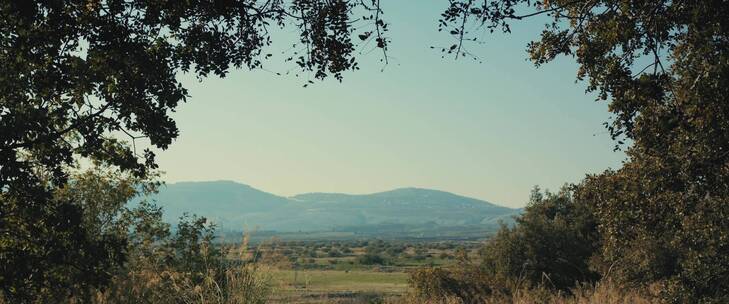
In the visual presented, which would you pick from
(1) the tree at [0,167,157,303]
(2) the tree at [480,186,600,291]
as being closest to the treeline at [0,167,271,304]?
(1) the tree at [0,167,157,303]

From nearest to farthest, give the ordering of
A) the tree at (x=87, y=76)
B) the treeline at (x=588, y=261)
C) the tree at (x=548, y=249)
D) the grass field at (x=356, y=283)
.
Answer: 1. the tree at (x=87, y=76)
2. the treeline at (x=588, y=261)
3. the tree at (x=548, y=249)
4. the grass field at (x=356, y=283)

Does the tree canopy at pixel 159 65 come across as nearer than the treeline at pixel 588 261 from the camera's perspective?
Yes

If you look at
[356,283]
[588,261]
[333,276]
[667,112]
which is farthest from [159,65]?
[333,276]

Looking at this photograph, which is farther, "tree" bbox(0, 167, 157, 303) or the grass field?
the grass field

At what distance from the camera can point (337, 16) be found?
7746mm

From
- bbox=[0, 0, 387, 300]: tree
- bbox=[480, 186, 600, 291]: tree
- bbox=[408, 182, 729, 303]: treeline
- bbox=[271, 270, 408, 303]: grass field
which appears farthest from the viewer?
bbox=[271, 270, 408, 303]: grass field

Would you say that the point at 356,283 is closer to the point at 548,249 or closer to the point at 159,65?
the point at 548,249

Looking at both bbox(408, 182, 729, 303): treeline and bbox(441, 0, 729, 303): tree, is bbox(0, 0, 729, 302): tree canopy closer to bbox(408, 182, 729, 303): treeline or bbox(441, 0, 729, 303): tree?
bbox(441, 0, 729, 303): tree

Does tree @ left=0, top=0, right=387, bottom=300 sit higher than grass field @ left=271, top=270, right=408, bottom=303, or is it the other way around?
tree @ left=0, top=0, right=387, bottom=300

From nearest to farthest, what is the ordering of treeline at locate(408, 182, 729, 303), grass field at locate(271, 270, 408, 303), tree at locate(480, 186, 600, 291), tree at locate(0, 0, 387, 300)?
tree at locate(0, 0, 387, 300)
treeline at locate(408, 182, 729, 303)
tree at locate(480, 186, 600, 291)
grass field at locate(271, 270, 408, 303)

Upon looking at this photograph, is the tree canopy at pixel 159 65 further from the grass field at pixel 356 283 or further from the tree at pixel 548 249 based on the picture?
the grass field at pixel 356 283

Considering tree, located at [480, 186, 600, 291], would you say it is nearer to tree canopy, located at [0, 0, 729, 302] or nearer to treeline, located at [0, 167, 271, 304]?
treeline, located at [0, 167, 271, 304]

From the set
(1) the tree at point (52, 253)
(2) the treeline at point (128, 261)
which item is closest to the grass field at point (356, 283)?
(2) the treeline at point (128, 261)

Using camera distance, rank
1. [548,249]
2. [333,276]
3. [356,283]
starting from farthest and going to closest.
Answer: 1. [333,276]
2. [356,283]
3. [548,249]
